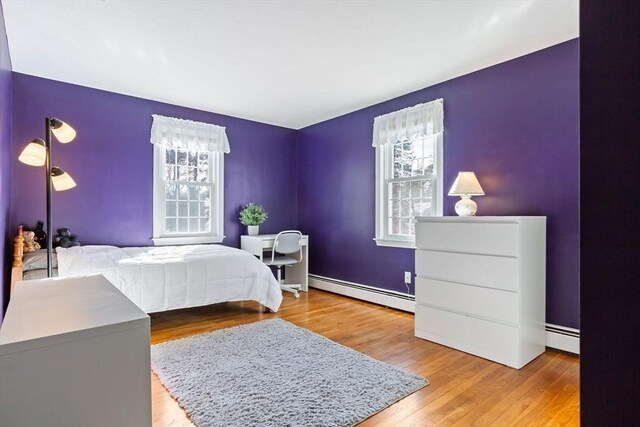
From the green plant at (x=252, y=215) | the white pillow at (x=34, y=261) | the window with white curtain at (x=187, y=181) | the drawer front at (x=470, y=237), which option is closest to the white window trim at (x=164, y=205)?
the window with white curtain at (x=187, y=181)

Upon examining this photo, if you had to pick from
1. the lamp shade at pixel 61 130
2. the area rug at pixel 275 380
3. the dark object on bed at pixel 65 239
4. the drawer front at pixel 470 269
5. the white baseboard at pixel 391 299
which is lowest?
the area rug at pixel 275 380

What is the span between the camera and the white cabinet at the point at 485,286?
7.89ft

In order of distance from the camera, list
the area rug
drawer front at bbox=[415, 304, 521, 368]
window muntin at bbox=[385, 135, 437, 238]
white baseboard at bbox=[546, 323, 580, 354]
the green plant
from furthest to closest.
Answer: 1. the green plant
2. window muntin at bbox=[385, 135, 437, 238]
3. white baseboard at bbox=[546, 323, 580, 354]
4. drawer front at bbox=[415, 304, 521, 368]
5. the area rug

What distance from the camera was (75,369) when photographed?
0.77 metres

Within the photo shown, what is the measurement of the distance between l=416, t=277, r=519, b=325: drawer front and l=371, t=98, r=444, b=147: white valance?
1.57 metres

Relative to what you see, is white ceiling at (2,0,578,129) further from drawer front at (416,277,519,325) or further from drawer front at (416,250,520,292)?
drawer front at (416,277,519,325)

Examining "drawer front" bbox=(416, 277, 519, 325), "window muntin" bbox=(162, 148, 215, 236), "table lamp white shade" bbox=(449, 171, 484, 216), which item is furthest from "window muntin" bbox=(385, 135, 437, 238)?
"window muntin" bbox=(162, 148, 215, 236)

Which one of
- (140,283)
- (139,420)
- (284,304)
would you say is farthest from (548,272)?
(140,283)

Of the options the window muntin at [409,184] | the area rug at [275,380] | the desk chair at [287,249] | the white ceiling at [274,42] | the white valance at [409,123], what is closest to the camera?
the area rug at [275,380]

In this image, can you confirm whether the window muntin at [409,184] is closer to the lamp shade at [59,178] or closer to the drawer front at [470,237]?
the drawer front at [470,237]

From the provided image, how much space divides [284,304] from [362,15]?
3037mm

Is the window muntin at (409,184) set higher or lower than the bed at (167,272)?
higher

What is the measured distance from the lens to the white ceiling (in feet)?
7.38

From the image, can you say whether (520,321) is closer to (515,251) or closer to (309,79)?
(515,251)
